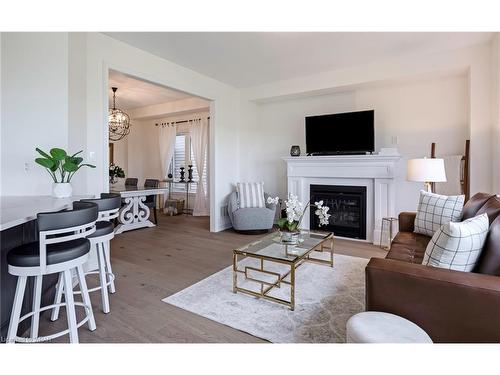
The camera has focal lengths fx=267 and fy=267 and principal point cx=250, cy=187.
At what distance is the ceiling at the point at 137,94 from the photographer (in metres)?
4.93

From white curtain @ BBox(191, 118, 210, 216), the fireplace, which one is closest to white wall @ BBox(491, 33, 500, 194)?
the fireplace

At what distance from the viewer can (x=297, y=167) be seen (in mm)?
4805

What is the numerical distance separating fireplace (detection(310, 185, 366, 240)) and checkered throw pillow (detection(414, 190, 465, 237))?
142cm

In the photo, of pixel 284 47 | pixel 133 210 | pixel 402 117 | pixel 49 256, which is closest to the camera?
pixel 49 256

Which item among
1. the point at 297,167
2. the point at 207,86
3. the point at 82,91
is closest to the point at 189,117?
the point at 207,86

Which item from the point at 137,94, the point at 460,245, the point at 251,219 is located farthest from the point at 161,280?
the point at 137,94

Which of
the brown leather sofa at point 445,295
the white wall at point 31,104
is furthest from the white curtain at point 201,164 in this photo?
the brown leather sofa at point 445,295

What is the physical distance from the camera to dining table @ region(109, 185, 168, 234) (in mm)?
5012

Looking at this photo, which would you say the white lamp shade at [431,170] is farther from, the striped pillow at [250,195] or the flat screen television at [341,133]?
the striped pillow at [250,195]

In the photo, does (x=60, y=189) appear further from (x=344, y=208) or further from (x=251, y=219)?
(x=344, y=208)

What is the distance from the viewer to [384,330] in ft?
4.08

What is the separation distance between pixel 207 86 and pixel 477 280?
4.37 meters

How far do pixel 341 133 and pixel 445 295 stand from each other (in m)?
3.44

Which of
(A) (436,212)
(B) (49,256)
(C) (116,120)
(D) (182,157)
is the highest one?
(C) (116,120)
